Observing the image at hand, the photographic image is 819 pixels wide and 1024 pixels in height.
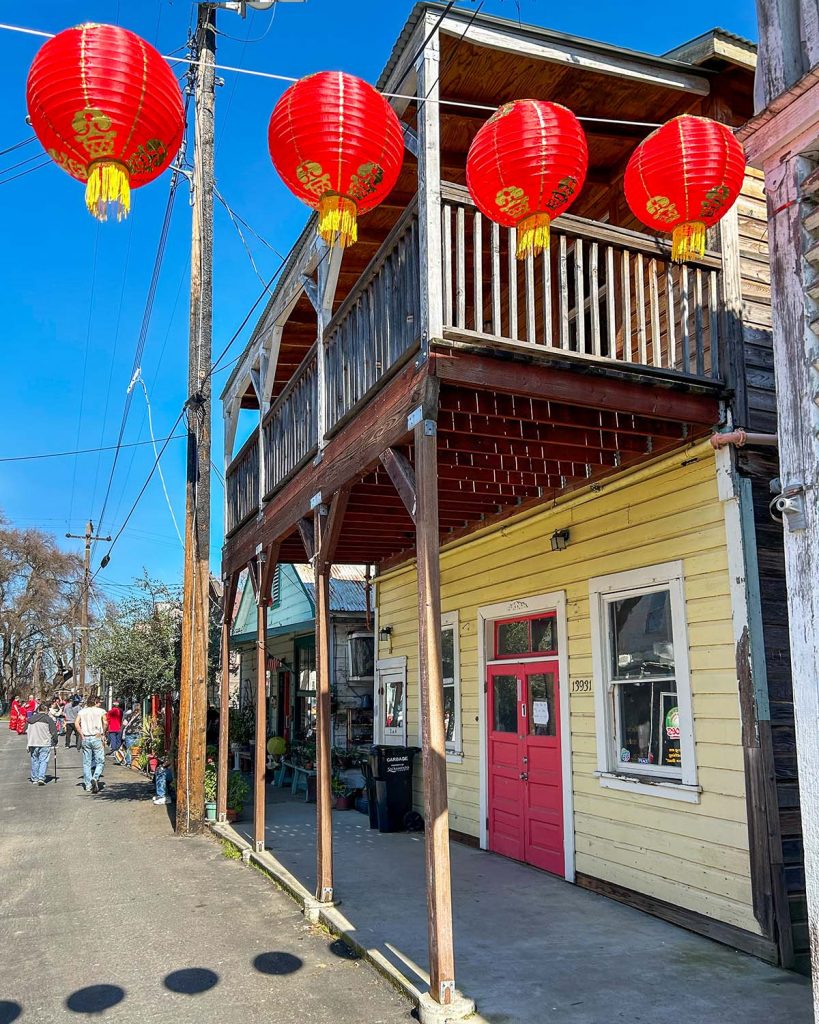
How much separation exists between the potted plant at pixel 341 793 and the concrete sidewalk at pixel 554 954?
14.1 ft

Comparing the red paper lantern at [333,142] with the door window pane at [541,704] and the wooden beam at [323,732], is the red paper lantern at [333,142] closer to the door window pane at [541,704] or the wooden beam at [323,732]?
the wooden beam at [323,732]

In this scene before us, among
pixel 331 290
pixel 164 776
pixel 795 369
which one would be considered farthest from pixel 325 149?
pixel 164 776

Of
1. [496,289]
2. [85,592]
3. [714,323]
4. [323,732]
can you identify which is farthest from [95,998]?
[85,592]

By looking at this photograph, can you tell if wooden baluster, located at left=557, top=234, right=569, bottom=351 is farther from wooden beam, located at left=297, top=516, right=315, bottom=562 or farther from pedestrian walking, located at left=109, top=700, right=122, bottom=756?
pedestrian walking, located at left=109, top=700, right=122, bottom=756

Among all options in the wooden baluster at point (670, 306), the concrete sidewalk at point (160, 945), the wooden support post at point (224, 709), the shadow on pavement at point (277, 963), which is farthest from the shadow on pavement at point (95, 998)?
the wooden baluster at point (670, 306)

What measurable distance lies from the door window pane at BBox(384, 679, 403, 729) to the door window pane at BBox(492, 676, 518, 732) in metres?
3.03

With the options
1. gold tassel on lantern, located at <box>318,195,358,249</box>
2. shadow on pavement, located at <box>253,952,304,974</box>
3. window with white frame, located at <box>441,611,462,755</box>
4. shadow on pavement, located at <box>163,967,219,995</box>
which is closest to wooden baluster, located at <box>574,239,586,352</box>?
gold tassel on lantern, located at <box>318,195,358,249</box>

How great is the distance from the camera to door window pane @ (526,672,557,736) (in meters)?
8.26

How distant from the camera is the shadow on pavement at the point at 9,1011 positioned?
5.00 m

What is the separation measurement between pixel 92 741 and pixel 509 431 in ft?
39.9

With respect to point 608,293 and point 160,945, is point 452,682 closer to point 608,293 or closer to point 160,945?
point 160,945

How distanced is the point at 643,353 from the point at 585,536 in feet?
7.57

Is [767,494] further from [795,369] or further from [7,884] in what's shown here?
[7,884]

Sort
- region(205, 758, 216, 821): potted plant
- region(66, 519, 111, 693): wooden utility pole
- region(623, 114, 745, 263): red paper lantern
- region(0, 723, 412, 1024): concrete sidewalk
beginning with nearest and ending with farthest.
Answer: region(623, 114, 745, 263): red paper lantern < region(0, 723, 412, 1024): concrete sidewalk < region(205, 758, 216, 821): potted plant < region(66, 519, 111, 693): wooden utility pole
